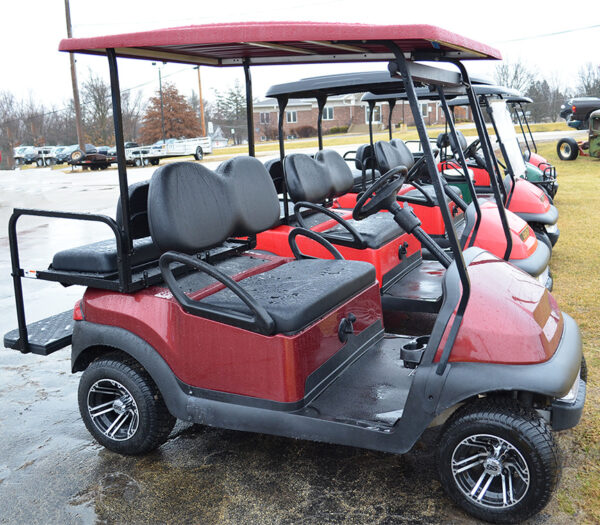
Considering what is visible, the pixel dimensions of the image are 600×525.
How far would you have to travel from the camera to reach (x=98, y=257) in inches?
116

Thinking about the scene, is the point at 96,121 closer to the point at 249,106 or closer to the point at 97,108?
the point at 97,108

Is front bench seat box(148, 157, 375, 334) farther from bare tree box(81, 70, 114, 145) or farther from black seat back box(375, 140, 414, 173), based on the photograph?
bare tree box(81, 70, 114, 145)

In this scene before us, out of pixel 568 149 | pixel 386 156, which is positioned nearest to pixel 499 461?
pixel 386 156

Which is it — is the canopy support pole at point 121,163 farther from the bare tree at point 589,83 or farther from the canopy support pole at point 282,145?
the bare tree at point 589,83

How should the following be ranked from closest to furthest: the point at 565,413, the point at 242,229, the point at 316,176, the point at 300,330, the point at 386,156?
the point at 565,413 → the point at 300,330 → the point at 242,229 → the point at 316,176 → the point at 386,156

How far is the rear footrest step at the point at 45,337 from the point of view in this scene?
312 centimetres

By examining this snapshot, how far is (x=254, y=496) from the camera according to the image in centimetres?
260

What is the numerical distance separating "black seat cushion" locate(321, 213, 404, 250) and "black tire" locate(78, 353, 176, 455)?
193 centimetres

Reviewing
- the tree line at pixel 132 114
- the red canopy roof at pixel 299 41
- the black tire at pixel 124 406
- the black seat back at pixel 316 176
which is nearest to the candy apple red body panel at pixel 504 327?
the red canopy roof at pixel 299 41

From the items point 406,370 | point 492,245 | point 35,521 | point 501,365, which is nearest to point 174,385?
point 35,521

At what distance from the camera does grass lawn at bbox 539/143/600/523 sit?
2.52 metres

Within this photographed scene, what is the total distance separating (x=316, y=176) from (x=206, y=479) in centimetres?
278

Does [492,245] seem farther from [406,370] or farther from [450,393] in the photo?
[450,393]

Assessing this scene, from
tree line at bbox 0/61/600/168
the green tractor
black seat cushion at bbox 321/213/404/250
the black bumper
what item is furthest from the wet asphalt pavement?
tree line at bbox 0/61/600/168
